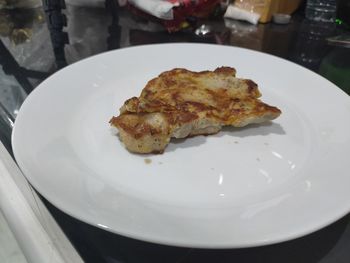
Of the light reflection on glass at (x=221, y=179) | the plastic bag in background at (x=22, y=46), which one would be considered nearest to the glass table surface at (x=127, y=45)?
the plastic bag in background at (x=22, y=46)

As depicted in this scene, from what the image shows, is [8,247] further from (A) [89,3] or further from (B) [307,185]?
(A) [89,3]

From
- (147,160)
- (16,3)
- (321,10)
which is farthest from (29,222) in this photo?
(321,10)

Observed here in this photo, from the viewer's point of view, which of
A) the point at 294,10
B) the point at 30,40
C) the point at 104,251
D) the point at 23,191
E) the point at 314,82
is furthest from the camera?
the point at 294,10

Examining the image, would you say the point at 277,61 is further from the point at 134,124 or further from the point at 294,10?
the point at 294,10

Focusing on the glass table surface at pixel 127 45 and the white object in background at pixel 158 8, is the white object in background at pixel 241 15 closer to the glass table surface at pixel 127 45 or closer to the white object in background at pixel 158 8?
the glass table surface at pixel 127 45

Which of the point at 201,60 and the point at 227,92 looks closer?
the point at 227,92

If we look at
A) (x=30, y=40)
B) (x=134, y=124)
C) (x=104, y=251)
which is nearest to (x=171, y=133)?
(x=134, y=124)

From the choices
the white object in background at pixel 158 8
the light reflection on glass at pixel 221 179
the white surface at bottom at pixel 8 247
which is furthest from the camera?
the white object in background at pixel 158 8
